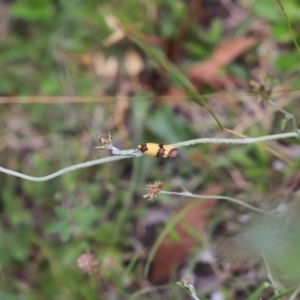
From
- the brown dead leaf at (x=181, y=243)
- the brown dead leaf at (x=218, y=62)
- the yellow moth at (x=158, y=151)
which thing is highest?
the yellow moth at (x=158, y=151)

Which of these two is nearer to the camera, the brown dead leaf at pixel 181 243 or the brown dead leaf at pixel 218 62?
the brown dead leaf at pixel 181 243

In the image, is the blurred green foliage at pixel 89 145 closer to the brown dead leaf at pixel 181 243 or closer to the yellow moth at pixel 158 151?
the brown dead leaf at pixel 181 243

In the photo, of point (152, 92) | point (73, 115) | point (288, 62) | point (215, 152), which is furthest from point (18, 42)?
point (288, 62)

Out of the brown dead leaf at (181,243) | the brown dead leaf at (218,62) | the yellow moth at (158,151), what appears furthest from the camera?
the brown dead leaf at (218,62)

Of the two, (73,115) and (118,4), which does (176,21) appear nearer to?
(118,4)

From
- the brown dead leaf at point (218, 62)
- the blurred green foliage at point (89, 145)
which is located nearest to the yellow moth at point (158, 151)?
the blurred green foliage at point (89, 145)

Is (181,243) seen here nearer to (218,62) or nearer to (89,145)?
(89,145)
